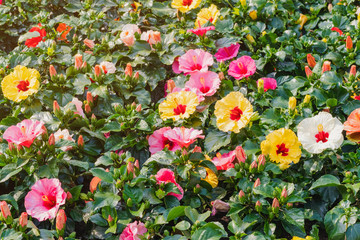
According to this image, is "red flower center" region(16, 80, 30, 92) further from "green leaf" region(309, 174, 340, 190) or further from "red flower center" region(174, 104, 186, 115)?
"green leaf" region(309, 174, 340, 190)

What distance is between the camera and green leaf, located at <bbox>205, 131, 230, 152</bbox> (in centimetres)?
225

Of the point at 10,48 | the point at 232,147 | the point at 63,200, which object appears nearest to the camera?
the point at 63,200

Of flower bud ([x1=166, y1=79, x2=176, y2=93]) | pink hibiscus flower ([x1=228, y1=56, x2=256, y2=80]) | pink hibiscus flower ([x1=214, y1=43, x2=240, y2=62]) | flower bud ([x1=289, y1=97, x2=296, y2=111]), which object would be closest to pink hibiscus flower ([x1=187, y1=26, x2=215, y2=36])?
pink hibiscus flower ([x1=214, y1=43, x2=240, y2=62])

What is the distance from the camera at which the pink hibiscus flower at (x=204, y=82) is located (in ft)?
7.93

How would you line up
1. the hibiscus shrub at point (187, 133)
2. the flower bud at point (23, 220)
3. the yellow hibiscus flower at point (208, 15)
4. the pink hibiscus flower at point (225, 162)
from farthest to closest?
the yellow hibiscus flower at point (208, 15) < the pink hibiscus flower at point (225, 162) < the hibiscus shrub at point (187, 133) < the flower bud at point (23, 220)

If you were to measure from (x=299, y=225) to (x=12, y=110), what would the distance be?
69.3 inches

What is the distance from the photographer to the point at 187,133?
2.02 metres

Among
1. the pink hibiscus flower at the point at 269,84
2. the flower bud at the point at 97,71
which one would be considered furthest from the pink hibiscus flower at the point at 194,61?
the flower bud at the point at 97,71

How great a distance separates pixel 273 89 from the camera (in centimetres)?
256

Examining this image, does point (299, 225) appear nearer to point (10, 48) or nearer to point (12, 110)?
point (12, 110)

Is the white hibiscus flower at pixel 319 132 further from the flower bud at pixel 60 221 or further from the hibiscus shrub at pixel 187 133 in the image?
the flower bud at pixel 60 221

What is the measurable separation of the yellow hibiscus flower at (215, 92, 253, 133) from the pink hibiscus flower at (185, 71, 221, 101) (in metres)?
0.20

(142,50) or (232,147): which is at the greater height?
(142,50)

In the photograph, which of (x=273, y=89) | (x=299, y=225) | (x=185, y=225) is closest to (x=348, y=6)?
(x=273, y=89)
